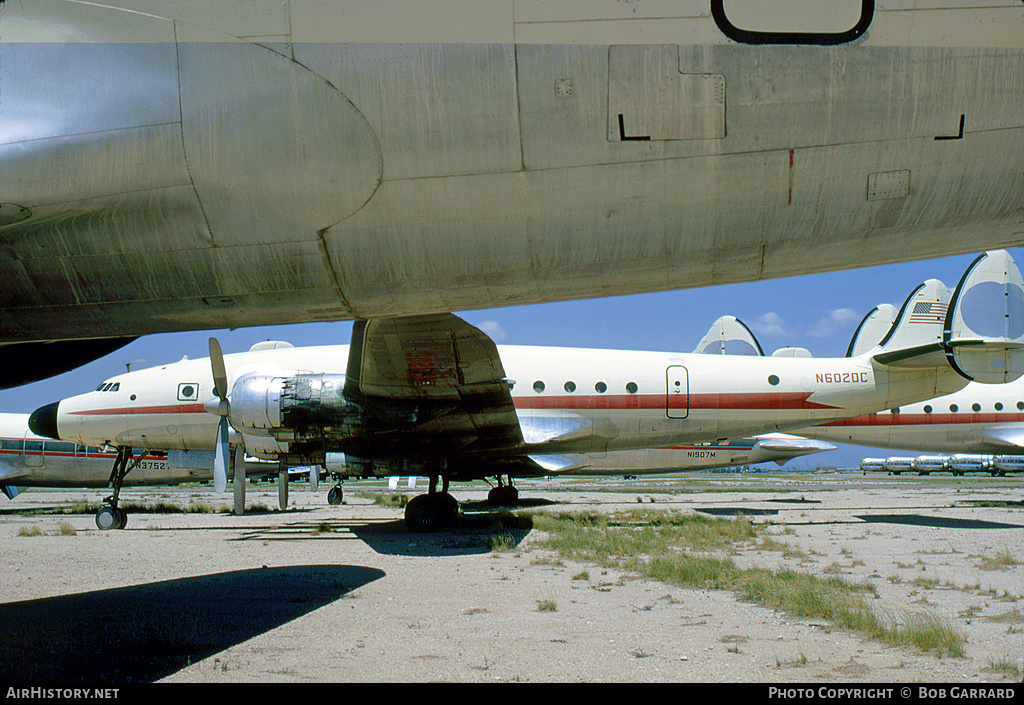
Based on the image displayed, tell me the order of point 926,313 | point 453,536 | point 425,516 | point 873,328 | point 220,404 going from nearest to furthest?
1. point 453,536
2. point 220,404
3. point 425,516
4. point 926,313
5. point 873,328

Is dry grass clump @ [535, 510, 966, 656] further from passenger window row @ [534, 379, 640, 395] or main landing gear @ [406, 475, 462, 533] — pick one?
passenger window row @ [534, 379, 640, 395]

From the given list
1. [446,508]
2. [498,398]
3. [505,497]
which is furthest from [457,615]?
[505,497]

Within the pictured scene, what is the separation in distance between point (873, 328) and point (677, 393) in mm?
8316

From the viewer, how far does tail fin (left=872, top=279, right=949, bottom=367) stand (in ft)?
47.6

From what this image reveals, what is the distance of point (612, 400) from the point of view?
15.9 meters

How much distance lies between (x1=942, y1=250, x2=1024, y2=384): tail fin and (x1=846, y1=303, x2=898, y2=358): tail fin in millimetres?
5513

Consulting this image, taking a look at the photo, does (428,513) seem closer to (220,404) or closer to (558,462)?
(558,462)

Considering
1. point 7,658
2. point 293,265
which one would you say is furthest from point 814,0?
point 7,658

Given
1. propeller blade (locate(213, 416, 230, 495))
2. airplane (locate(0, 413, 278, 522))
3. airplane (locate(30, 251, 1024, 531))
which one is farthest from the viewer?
airplane (locate(0, 413, 278, 522))

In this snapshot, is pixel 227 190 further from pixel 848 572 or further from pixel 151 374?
pixel 151 374

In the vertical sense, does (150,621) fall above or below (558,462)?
above

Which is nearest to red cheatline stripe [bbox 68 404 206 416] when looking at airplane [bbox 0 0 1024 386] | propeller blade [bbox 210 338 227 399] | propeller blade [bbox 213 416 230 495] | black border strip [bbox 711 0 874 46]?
propeller blade [bbox 213 416 230 495]

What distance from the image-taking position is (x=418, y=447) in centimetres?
1298

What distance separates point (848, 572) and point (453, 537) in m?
6.95
